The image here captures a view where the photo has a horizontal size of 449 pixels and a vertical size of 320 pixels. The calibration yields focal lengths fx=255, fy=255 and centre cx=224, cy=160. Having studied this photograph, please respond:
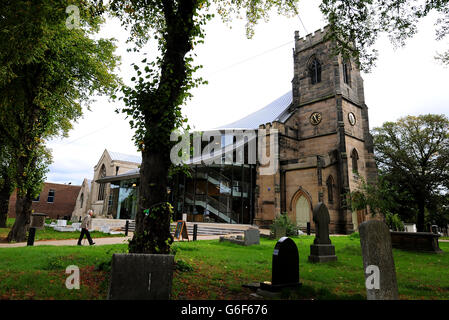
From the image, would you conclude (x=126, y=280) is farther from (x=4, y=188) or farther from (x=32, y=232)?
(x=4, y=188)

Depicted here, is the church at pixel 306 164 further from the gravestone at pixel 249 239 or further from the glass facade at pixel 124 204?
the gravestone at pixel 249 239

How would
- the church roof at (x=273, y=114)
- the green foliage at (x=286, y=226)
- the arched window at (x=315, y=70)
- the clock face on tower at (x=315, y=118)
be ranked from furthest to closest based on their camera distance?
the church roof at (x=273, y=114)
the arched window at (x=315, y=70)
the clock face on tower at (x=315, y=118)
the green foliage at (x=286, y=226)

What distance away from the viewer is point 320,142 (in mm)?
25594

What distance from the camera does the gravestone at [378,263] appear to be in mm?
3559

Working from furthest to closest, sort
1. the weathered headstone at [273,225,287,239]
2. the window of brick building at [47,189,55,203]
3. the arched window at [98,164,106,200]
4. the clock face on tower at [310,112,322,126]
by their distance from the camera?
the window of brick building at [47,189,55,203] < the arched window at [98,164,106,200] < the clock face on tower at [310,112,322,126] < the weathered headstone at [273,225,287,239]

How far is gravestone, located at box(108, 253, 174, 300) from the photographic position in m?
3.41

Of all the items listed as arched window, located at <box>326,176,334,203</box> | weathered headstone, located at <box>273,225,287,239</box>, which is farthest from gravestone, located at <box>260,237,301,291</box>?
arched window, located at <box>326,176,334,203</box>

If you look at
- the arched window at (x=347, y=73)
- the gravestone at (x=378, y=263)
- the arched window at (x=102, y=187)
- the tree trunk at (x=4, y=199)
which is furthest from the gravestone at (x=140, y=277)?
the arched window at (x=102, y=187)

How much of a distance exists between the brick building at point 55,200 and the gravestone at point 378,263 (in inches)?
2077

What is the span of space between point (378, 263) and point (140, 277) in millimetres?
3362

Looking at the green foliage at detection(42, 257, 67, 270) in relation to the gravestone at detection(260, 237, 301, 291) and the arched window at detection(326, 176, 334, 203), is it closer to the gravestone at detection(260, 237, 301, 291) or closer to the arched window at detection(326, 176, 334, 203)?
the gravestone at detection(260, 237, 301, 291)

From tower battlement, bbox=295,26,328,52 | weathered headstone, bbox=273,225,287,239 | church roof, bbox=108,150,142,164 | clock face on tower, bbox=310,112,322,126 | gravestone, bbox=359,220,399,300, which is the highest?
tower battlement, bbox=295,26,328,52

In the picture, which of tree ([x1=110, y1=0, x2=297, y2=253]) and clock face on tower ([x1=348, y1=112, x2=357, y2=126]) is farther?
clock face on tower ([x1=348, y1=112, x2=357, y2=126])

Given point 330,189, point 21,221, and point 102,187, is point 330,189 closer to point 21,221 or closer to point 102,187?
point 21,221
